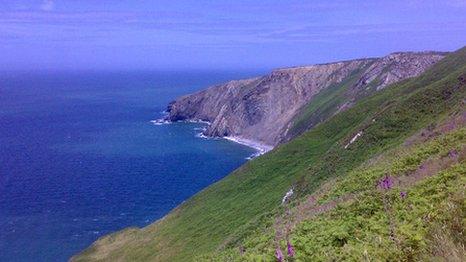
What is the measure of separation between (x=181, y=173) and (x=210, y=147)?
39.2 m

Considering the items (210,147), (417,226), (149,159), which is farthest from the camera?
(210,147)

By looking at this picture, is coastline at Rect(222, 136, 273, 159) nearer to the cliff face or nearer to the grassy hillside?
the cliff face

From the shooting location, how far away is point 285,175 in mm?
62531

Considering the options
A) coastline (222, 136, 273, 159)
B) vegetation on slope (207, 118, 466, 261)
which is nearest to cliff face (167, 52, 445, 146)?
coastline (222, 136, 273, 159)

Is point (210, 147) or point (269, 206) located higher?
point (269, 206)

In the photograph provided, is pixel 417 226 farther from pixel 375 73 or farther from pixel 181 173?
pixel 375 73

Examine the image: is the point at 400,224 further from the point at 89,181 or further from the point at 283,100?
the point at 283,100

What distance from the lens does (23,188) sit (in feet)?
367

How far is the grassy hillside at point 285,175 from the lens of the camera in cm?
4399

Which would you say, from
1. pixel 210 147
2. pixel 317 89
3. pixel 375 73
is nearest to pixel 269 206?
pixel 375 73

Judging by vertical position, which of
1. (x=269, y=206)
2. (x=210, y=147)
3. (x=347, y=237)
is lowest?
(x=210, y=147)

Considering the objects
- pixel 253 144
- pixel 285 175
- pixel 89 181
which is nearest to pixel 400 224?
pixel 285 175

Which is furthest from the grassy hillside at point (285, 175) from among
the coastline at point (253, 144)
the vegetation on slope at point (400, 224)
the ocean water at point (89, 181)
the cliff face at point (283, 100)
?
the coastline at point (253, 144)

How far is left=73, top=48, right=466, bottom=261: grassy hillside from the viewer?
44.0m
